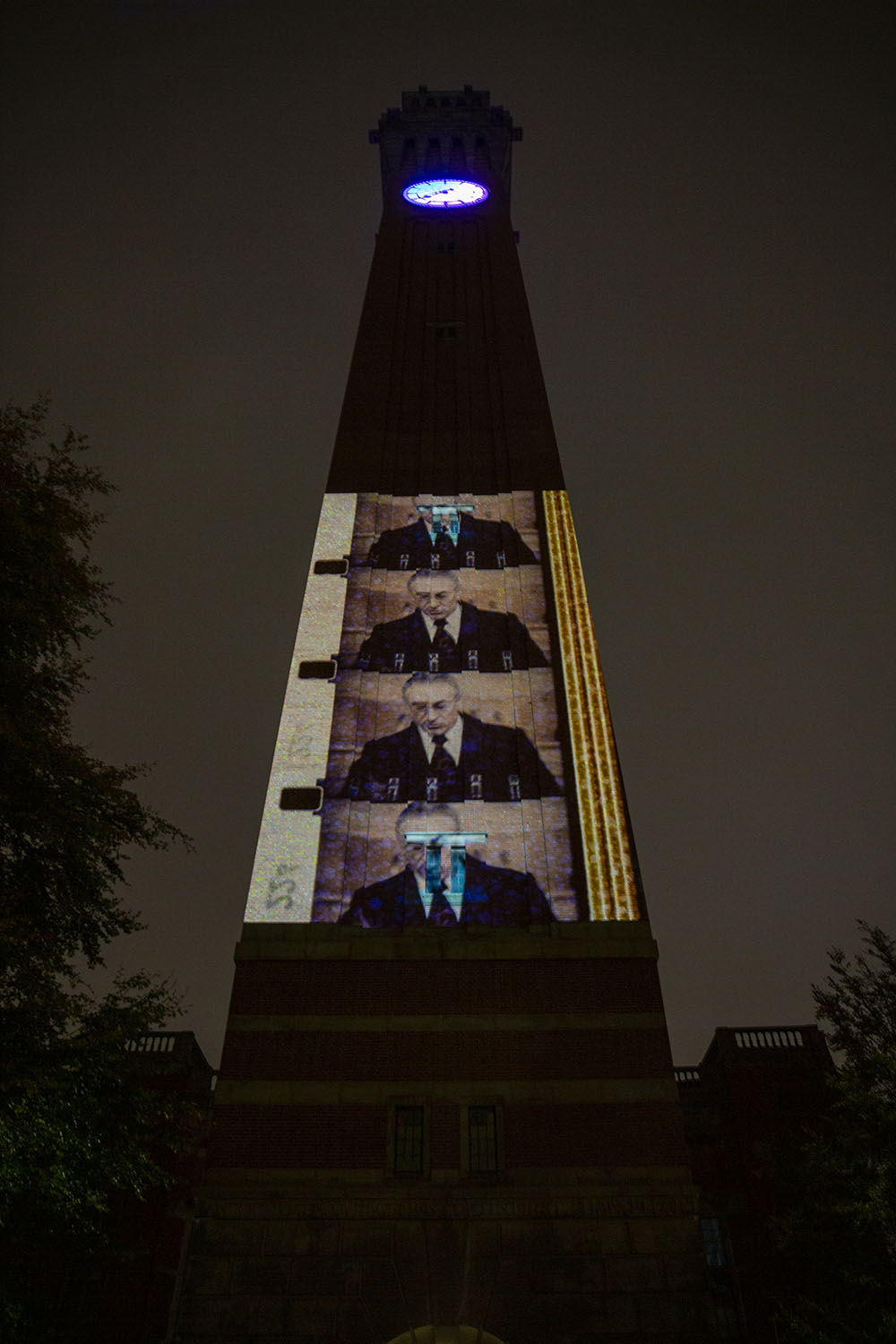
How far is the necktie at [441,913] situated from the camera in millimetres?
20547

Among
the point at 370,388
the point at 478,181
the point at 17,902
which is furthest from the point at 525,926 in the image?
the point at 478,181

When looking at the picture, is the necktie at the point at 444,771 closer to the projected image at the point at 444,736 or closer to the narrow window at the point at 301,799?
the projected image at the point at 444,736

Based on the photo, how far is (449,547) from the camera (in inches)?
1103

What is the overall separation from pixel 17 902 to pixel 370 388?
975 inches

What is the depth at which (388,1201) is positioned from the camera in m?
16.8

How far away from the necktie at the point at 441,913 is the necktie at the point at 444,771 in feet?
7.98

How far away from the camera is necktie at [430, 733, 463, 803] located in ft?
74.0

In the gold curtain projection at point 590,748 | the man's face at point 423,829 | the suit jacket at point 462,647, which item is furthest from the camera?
the suit jacket at point 462,647

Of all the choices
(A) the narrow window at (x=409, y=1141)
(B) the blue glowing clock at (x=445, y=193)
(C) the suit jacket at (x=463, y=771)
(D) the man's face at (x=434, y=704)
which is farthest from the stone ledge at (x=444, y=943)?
(B) the blue glowing clock at (x=445, y=193)

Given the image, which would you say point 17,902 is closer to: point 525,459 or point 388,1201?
point 388,1201

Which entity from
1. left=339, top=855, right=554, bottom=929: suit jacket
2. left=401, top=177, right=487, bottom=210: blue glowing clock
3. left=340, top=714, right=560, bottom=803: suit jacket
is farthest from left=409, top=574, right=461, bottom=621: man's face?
left=401, top=177, right=487, bottom=210: blue glowing clock

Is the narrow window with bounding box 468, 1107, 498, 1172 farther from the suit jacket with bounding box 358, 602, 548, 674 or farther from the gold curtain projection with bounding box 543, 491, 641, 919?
the suit jacket with bounding box 358, 602, 548, 674

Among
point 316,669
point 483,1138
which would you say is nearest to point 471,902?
point 483,1138

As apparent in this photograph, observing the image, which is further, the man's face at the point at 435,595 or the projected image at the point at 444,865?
the man's face at the point at 435,595
